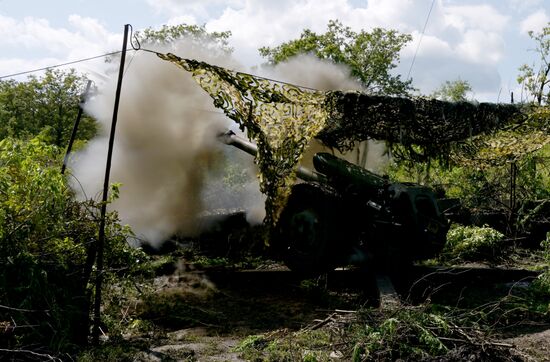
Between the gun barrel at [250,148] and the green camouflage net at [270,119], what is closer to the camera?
the green camouflage net at [270,119]

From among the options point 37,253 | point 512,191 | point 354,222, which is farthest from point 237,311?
point 512,191

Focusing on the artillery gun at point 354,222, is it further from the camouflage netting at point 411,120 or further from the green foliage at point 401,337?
the green foliage at point 401,337

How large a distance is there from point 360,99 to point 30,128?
34016mm

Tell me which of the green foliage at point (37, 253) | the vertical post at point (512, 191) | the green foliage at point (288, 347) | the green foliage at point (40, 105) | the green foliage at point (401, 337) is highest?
the green foliage at point (40, 105)

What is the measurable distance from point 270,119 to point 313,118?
0.76 meters

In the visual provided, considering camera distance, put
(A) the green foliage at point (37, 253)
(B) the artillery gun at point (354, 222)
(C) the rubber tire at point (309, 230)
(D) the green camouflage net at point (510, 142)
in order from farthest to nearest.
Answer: (D) the green camouflage net at point (510, 142) → (C) the rubber tire at point (309, 230) → (B) the artillery gun at point (354, 222) → (A) the green foliage at point (37, 253)

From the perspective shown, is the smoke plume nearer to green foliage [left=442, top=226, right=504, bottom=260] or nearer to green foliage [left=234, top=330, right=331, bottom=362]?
green foliage [left=442, top=226, right=504, bottom=260]

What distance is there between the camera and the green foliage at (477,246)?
13516 mm

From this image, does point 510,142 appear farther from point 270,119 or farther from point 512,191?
point 270,119

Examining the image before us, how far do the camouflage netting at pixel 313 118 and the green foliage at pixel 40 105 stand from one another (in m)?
30.2

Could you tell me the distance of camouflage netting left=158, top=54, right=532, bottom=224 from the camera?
9.53 meters

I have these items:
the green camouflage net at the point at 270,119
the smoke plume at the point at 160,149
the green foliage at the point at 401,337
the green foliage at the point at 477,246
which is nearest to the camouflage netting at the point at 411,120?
the green camouflage net at the point at 270,119

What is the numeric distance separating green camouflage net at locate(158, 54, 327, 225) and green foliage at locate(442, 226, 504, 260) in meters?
5.22

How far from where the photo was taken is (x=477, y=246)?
13.6 metres
